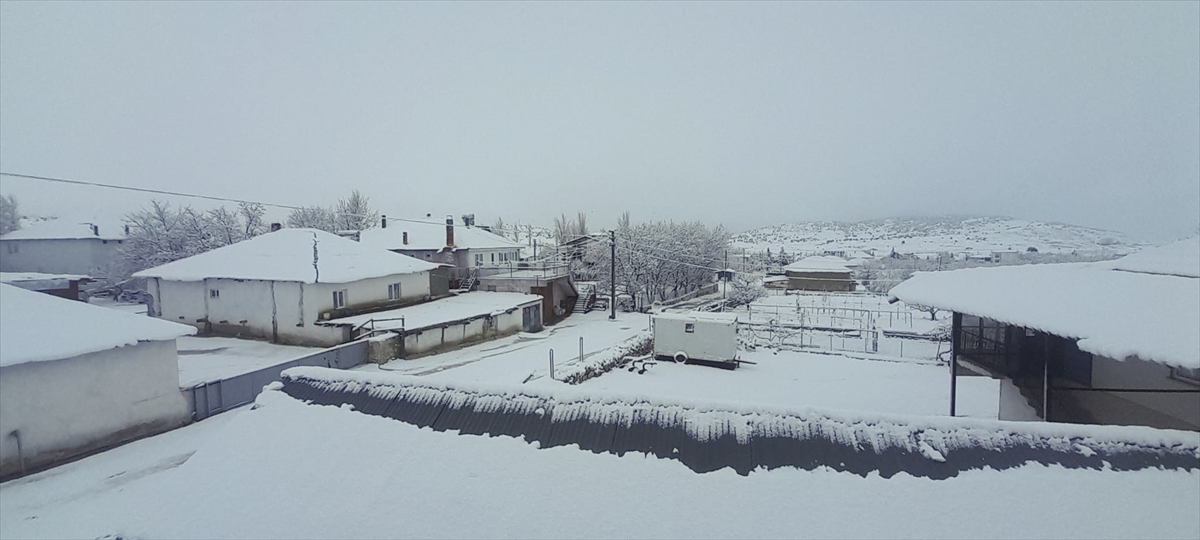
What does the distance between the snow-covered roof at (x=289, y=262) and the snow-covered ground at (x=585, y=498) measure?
17424 millimetres

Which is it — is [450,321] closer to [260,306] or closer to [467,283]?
[260,306]

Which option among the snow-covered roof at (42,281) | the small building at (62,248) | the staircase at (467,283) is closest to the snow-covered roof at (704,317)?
the staircase at (467,283)

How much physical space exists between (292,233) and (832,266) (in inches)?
1783

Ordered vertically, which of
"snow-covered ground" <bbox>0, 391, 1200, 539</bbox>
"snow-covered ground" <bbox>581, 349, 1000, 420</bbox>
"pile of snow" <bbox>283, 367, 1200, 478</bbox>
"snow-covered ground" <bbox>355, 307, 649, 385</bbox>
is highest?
"pile of snow" <bbox>283, 367, 1200, 478</bbox>

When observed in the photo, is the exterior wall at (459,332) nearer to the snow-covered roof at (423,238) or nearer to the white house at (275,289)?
the white house at (275,289)

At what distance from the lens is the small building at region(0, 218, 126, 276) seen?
3075cm

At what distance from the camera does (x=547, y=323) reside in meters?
31.2

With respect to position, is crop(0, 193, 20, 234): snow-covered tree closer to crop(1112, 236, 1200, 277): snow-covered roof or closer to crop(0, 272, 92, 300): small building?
crop(0, 272, 92, 300): small building

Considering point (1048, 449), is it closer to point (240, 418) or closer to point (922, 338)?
point (240, 418)

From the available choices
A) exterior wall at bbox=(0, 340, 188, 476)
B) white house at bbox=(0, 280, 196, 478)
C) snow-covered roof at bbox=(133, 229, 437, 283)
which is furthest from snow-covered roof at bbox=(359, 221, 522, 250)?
exterior wall at bbox=(0, 340, 188, 476)

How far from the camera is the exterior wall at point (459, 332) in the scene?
780 inches

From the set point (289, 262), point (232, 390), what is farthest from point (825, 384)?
point (289, 262)

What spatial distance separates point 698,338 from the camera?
20156 millimetres

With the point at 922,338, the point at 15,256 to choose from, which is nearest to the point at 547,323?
the point at 922,338
